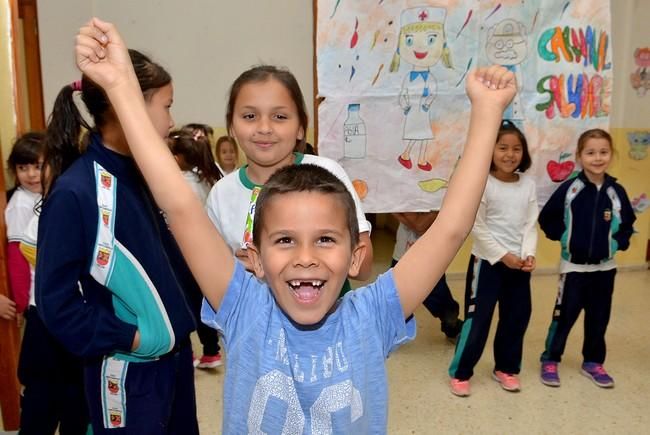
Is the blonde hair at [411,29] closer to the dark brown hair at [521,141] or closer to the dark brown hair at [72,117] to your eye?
the dark brown hair at [521,141]

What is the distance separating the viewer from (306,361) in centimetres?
93

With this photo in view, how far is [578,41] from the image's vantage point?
3.09m

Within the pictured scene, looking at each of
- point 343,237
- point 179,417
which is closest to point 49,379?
point 179,417

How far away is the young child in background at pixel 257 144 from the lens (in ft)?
4.45

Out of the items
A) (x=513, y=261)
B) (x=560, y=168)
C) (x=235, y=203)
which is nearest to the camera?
(x=235, y=203)

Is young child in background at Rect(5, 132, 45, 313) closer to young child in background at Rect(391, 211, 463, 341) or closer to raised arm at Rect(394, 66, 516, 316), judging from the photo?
raised arm at Rect(394, 66, 516, 316)

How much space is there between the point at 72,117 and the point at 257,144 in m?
0.43

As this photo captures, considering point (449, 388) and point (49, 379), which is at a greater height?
point (49, 379)

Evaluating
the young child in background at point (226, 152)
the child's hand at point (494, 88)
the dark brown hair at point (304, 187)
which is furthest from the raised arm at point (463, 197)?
the young child in background at point (226, 152)

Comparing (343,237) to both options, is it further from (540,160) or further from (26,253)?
(540,160)

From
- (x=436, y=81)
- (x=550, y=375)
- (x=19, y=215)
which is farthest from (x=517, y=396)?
(x=19, y=215)

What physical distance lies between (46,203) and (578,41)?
280 cm

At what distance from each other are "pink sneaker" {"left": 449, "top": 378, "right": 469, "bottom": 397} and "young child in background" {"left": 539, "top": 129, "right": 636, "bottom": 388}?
40 cm

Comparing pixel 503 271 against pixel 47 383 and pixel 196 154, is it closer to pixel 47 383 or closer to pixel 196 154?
pixel 196 154
